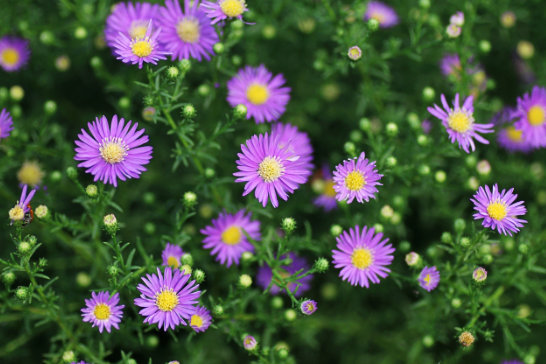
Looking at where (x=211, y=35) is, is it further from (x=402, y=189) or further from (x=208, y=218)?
(x=402, y=189)

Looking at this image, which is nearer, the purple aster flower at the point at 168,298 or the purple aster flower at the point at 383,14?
the purple aster flower at the point at 168,298

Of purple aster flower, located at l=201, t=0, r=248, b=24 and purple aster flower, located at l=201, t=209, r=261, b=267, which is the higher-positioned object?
purple aster flower, located at l=201, t=0, r=248, b=24

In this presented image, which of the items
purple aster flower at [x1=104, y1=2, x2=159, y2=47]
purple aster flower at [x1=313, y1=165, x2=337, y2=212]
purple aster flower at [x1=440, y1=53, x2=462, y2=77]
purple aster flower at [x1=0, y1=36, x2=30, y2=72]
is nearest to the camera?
purple aster flower at [x1=104, y1=2, x2=159, y2=47]

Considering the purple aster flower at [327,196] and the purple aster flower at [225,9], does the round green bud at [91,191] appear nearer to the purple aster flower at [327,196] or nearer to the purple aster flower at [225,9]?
the purple aster flower at [225,9]

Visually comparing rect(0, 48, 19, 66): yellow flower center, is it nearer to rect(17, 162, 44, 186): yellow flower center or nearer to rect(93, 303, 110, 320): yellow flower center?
rect(17, 162, 44, 186): yellow flower center

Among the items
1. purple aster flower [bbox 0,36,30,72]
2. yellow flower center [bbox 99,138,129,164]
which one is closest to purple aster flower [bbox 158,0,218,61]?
yellow flower center [bbox 99,138,129,164]

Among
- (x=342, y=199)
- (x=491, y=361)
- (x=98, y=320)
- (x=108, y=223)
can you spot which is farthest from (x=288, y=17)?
(x=491, y=361)

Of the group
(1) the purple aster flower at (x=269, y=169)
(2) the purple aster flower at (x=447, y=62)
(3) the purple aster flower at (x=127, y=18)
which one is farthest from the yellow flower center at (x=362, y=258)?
(2) the purple aster flower at (x=447, y=62)
